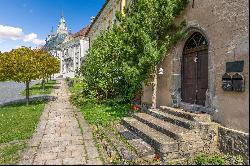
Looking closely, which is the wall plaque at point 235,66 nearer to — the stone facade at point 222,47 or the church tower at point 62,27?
the stone facade at point 222,47

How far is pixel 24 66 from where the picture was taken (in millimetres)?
14203

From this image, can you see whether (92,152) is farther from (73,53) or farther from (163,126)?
(73,53)

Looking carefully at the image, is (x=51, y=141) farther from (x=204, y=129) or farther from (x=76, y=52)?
(x=76, y=52)

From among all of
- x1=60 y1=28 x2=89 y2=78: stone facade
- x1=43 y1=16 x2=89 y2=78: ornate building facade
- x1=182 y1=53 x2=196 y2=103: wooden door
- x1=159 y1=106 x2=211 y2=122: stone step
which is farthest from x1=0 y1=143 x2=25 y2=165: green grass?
x1=60 y1=28 x2=89 y2=78: stone facade

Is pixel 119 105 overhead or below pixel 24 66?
below

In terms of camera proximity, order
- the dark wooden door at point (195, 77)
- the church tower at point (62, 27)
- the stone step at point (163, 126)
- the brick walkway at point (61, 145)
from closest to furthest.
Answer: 1. the brick walkway at point (61, 145)
2. the stone step at point (163, 126)
3. the dark wooden door at point (195, 77)
4. the church tower at point (62, 27)

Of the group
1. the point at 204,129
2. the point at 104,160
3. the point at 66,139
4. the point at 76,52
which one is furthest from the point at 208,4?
the point at 76,52

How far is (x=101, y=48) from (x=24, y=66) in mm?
4185

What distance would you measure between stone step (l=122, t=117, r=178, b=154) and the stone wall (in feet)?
3.95

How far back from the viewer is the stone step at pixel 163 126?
6.71 m

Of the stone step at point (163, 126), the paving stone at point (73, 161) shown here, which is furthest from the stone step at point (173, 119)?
the paving stone at point (73, 161)

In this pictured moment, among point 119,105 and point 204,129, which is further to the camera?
point 119,105

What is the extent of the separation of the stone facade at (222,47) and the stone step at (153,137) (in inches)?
58.1

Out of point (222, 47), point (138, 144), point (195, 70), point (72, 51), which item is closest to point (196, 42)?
point (195, 70)
